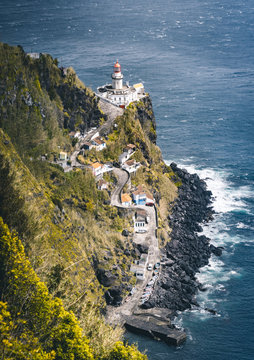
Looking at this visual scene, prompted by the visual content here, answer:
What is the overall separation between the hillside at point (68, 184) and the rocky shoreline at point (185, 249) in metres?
2.34

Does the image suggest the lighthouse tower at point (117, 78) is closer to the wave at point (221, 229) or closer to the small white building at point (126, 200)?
the wave at point (221, 229)

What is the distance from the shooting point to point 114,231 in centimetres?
7669

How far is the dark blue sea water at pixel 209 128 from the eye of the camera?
63.5 metres

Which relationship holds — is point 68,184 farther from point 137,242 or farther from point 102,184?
point 137,242

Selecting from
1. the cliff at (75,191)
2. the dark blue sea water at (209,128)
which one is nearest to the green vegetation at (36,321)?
the cliff at (75,191)

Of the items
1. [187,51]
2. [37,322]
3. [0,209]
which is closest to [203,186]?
[0,209]

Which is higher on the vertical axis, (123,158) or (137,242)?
(123,158)

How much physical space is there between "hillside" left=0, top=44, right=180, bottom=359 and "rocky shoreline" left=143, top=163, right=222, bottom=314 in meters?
2.34

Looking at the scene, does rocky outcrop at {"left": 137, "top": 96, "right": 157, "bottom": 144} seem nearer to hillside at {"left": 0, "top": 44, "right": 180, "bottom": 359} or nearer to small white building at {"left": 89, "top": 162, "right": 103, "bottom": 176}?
hillside at {"left": 0, "top": 44, "right": 180, "bottom": 359}

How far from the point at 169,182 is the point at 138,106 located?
58.6 feet

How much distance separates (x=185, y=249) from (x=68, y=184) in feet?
72.6

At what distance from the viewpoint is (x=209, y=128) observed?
127 m

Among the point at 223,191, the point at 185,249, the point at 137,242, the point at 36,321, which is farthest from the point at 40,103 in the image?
the point at 36,321

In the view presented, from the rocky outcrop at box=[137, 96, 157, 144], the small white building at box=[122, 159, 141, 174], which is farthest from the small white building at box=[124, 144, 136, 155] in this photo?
the rocky outcrop at box=[137, 96, 157, 144]
